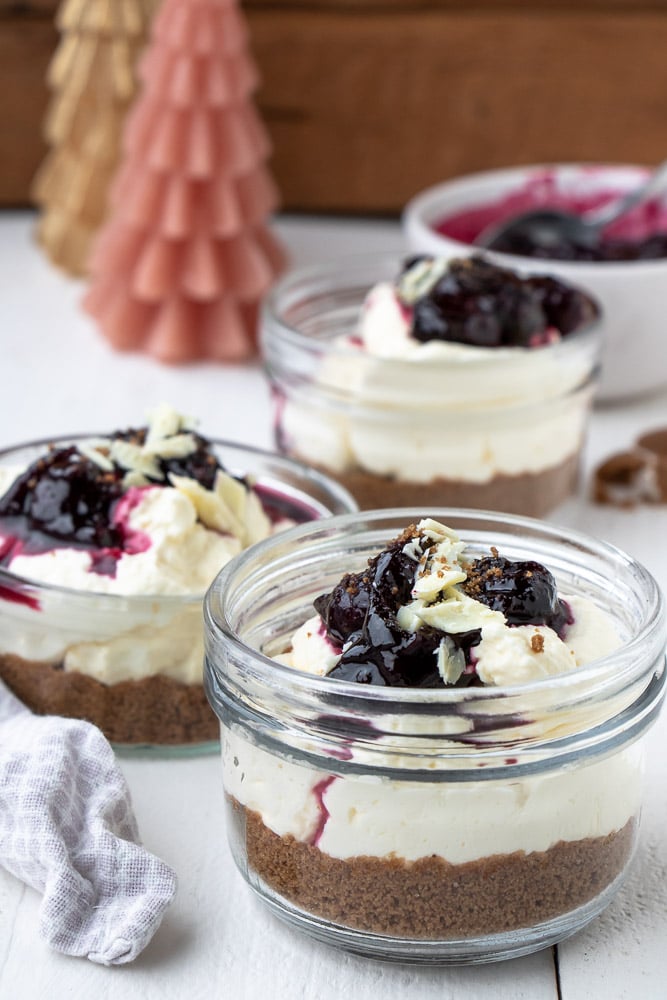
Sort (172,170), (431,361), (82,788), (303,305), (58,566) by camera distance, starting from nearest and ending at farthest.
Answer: (82,788) → (58,566) → (431,361) → (303,305) → (172,170)

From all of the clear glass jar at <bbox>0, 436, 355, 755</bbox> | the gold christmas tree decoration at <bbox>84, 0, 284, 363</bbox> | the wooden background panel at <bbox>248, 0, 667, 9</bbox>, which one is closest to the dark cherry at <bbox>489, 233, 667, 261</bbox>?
the gold christmas tree decoration at <bbox>84, 0, 284, 363</bbox>

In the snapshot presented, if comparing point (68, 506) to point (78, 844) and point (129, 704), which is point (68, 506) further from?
point (78, 844)

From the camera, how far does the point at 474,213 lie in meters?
2.68

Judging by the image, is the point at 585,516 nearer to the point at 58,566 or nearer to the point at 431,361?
the point at 431,361

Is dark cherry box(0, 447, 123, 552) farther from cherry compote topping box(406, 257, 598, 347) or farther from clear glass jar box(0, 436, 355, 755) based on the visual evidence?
cherry compote topping box(406, 257, 598, 347)

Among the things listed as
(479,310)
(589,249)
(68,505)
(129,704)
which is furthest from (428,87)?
(129,704)

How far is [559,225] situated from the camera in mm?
2545

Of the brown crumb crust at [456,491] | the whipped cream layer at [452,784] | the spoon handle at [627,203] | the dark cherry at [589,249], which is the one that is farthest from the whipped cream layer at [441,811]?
the spoon handle at [627,203]

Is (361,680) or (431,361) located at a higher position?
(361,680)

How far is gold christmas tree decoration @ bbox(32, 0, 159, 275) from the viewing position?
8.63 feet

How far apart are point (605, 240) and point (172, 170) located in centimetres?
79

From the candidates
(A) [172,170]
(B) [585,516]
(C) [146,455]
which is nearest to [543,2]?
(A) [172,170]

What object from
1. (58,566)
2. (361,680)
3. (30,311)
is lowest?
(30,311)

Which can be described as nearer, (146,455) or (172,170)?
(146,455)
